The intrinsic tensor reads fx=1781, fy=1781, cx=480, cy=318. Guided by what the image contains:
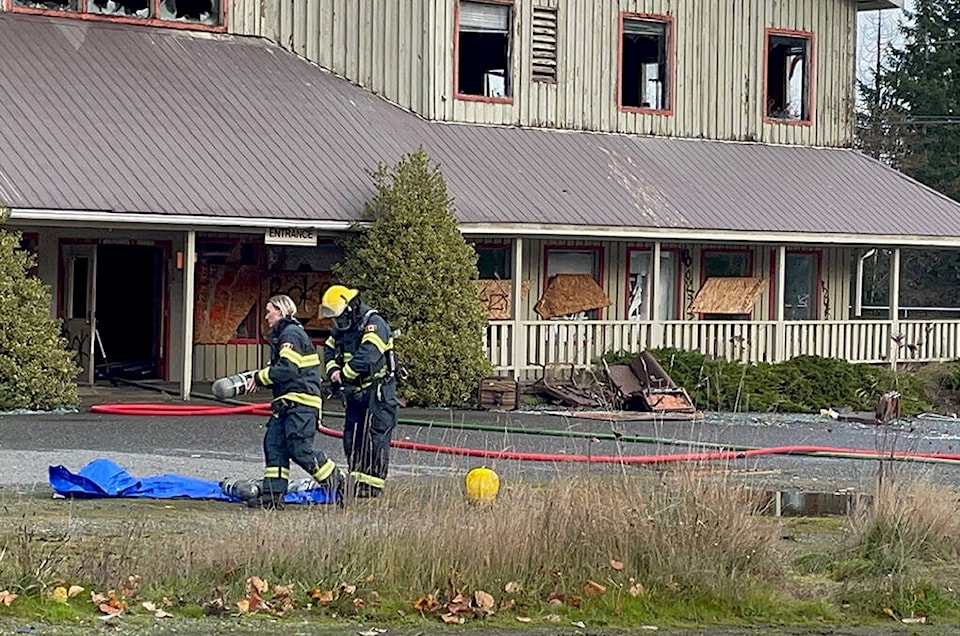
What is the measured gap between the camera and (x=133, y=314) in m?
25.2

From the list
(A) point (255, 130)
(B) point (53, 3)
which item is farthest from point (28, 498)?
(B) point (53, 3)

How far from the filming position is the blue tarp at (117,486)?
13.4 meters

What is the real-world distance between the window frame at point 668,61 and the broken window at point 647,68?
0.02m

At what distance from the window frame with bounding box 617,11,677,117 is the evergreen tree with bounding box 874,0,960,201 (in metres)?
26.1

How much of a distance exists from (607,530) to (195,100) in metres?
15.6

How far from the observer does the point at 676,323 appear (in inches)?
1033

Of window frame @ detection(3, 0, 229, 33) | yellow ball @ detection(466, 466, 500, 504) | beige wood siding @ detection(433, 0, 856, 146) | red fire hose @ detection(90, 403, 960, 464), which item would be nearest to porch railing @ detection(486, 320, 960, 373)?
beige wood siding @ detection(433, 0, 856, 146)

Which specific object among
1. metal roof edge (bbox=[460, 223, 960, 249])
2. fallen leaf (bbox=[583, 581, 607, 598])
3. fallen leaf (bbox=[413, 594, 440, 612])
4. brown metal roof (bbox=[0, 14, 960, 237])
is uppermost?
brown metal roof (bbox=[0, 14, 960, 237])

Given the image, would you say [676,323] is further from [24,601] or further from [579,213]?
[24,601]

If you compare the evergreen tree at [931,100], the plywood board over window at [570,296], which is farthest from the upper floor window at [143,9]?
the evergreen tree at [931,100]

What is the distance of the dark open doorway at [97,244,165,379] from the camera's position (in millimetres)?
24891

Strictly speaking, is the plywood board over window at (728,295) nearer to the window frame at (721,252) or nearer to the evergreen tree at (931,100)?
the window frame at (721,252)

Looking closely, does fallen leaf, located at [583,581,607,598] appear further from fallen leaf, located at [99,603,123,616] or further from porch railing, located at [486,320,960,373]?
porch railing, located at [486,320,960,373]

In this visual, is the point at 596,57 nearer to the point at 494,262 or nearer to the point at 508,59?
the point at 508,59
